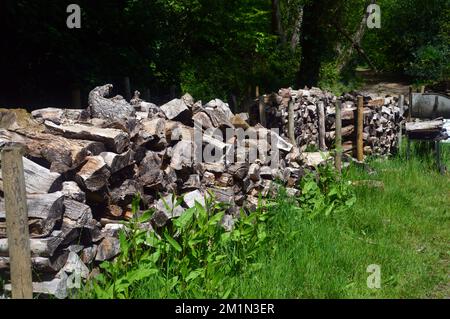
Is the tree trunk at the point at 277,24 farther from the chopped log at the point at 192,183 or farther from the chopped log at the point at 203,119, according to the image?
the chopped log at the point at 192,183

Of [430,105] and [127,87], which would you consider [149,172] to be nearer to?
[127,87]

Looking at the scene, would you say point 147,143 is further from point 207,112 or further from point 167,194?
point 207,112

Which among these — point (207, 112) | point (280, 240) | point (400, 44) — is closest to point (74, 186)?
point (280, 240)

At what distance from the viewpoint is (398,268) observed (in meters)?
5.16

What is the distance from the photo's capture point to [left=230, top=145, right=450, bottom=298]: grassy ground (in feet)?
14.6

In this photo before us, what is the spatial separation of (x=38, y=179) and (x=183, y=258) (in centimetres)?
124

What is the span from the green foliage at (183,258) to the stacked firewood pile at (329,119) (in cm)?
602

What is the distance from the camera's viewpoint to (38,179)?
383 centimetres

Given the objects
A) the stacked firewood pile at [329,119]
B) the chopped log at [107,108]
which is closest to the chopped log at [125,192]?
the chopped log at [107,108]

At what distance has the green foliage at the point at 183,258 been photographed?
3840 mm

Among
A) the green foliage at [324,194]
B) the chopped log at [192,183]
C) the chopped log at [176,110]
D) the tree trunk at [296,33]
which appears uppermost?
the tree trunk at [296,33]

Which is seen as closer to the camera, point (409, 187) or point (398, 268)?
point (398, 268)

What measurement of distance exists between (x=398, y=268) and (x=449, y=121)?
777cm
